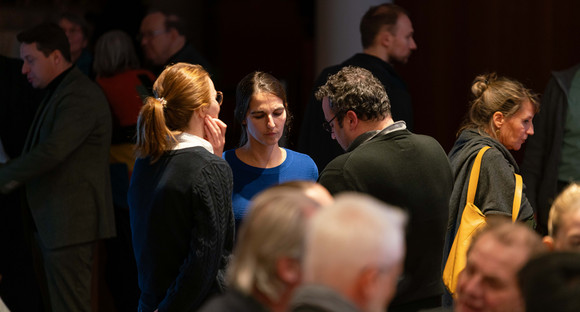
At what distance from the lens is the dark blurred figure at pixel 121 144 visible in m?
5.06

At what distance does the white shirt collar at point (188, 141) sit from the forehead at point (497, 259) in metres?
1.18

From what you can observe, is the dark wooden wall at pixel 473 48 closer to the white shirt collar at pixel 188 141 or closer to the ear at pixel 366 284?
the white shirt collar at pixel 188 141

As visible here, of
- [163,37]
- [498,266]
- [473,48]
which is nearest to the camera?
[498,266]

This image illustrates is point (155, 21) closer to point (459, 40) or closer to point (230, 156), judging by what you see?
point (459, 40)

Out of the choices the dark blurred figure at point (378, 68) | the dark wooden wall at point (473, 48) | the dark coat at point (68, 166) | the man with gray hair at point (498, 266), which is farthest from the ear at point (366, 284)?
the dark wooden wall at point (473, 48)

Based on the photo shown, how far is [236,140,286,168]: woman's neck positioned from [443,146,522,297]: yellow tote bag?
0.80 meters

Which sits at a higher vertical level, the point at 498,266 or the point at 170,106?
the point at 170,106

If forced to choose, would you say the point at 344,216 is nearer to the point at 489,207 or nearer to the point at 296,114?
the point at 489,207

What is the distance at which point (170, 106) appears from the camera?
122 inches

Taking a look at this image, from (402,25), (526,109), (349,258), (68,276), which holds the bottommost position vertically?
(68,276)

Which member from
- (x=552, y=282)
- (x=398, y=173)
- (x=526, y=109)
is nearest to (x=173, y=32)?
(x=526, y=109)

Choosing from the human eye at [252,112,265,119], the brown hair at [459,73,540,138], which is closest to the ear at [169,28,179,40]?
the human eye at [252,112,265,119]

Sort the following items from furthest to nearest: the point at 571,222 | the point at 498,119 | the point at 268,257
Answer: the point at 498,119
the point at 571,222
the point at 268,257

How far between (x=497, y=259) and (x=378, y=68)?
8.25 feet
